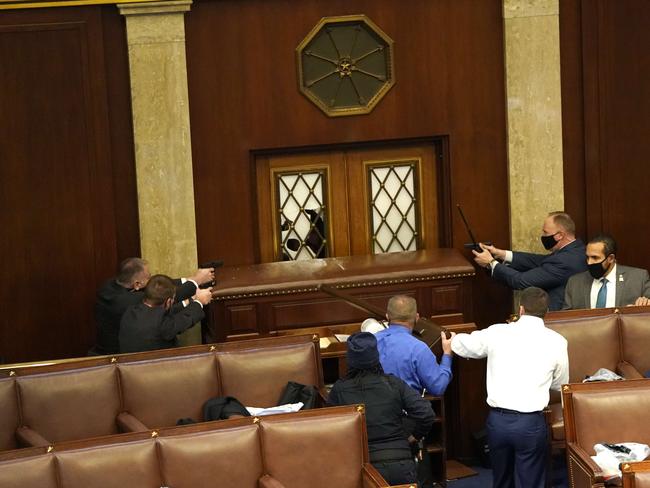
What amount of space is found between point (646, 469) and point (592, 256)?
332 cm

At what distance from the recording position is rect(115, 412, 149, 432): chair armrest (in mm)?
7107

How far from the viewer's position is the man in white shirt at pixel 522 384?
22.6 feet

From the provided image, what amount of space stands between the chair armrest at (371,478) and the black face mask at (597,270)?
3.01 metres

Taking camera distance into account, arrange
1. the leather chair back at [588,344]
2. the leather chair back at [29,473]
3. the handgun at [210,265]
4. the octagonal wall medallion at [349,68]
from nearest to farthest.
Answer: the leather chair back at [29,473]
the leather chair back at [588,344]
the handgun at [210,265]
the octagonal wall medallion at [349,68]

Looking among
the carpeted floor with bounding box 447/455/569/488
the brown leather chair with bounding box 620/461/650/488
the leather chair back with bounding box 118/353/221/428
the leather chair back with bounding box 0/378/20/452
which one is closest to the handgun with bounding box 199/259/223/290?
the leather chair back with bounding box 118/353/221/428

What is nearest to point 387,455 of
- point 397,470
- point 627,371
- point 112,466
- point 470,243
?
point 397,470

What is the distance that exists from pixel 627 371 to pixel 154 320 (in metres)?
2.96

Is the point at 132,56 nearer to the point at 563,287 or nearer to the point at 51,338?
the point at 51,338

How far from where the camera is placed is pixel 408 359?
7.04 m

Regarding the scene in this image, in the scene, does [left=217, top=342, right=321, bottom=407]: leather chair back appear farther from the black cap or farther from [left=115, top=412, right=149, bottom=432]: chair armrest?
the black cap

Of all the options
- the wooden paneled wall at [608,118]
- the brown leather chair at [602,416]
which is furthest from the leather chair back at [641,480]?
the wooden paneled wall at [608,118]

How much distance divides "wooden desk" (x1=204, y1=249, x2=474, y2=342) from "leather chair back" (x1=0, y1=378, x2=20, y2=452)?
179 centimetres

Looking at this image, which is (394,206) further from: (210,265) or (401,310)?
(401,310)

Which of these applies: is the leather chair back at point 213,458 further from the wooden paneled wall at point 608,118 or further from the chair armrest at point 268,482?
the wooden paneled wall at point 608,118
